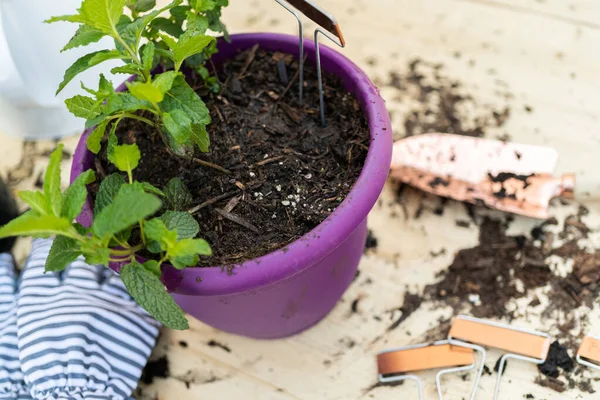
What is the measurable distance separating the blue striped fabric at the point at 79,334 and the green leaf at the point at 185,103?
40 cm

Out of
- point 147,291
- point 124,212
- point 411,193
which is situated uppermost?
point 124,212

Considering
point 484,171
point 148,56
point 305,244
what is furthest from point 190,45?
point 484,171

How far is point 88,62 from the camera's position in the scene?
0.64m

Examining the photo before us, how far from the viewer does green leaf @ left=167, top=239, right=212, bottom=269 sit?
592mm

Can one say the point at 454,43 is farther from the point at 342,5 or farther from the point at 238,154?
the point at 238,154

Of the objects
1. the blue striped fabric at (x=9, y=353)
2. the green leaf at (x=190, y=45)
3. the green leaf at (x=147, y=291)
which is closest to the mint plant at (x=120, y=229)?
the green leaf at (x=147, y=291)

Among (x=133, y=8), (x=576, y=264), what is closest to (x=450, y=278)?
(x=576, y=264)

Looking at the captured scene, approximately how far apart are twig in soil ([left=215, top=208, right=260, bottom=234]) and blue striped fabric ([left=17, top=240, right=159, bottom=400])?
291 mm

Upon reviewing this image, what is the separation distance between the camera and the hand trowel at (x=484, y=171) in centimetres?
97

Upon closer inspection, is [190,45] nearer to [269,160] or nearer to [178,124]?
[178,124]

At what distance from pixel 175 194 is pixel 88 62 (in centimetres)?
18

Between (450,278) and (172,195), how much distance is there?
0.51 m

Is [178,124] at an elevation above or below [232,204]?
above

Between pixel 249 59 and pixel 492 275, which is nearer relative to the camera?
pixel 249 59
